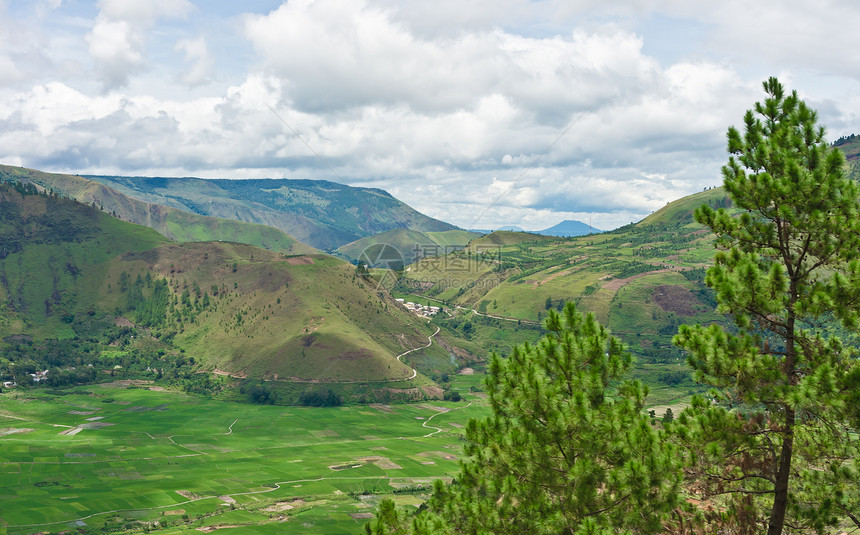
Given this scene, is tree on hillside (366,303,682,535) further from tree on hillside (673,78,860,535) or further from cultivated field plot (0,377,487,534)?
cultivated field plot (0,377,487,534)

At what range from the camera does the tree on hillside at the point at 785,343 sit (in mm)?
23031

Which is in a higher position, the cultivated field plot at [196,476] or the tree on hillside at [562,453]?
the tree on hillside at [562,453]

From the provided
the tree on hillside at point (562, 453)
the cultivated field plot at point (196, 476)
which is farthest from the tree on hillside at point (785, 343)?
the cultivated field plot at point (196, 476)

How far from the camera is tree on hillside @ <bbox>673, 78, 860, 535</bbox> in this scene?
75.6ft

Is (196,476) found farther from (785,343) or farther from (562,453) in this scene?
(785,343)

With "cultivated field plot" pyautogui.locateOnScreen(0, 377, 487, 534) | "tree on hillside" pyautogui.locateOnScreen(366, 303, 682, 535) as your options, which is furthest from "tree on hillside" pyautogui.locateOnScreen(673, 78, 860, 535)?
"cultivated field plot" pyautogui.locateOnScreen(0, 377, 487, 534)

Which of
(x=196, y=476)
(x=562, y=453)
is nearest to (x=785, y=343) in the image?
(x=562, y=453)

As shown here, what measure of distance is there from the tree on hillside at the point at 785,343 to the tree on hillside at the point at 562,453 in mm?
2897

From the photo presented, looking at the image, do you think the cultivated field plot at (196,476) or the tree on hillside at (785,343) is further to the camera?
the cultivated field plot at (196,476)

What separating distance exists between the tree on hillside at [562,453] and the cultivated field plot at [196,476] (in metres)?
112

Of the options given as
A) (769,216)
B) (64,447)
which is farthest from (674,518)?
(64,447)

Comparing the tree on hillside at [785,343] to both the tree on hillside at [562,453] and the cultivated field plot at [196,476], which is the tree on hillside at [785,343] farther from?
the cultivated field plot at [196,476]

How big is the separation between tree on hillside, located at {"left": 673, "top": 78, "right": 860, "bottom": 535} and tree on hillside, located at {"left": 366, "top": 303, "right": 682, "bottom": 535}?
2.90 metres

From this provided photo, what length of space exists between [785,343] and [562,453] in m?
10.5
